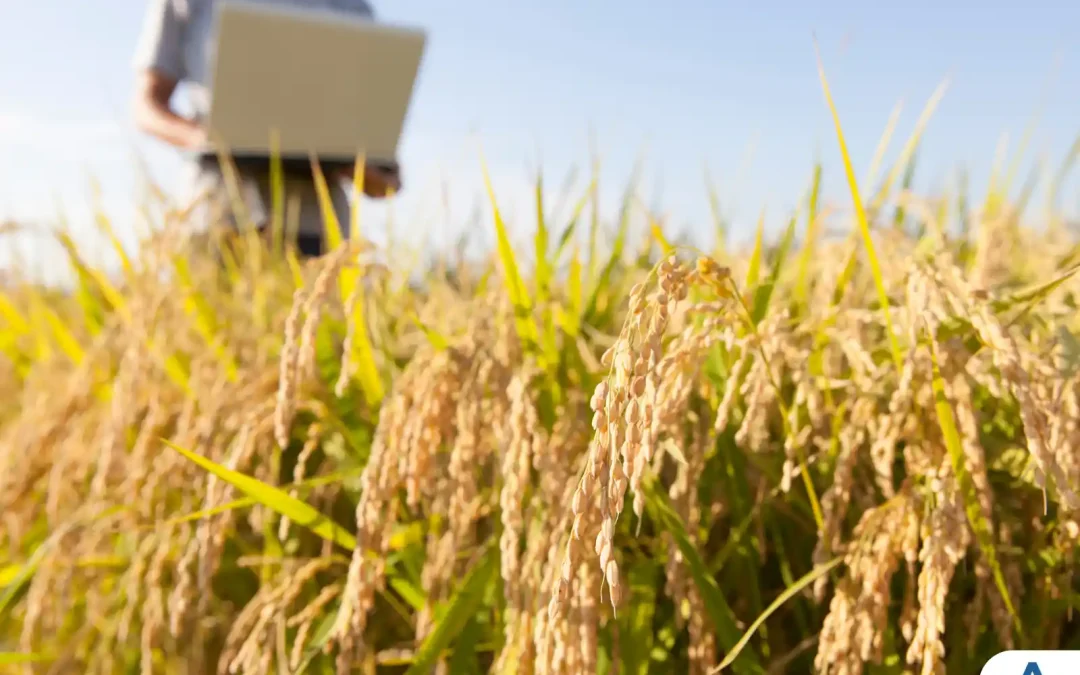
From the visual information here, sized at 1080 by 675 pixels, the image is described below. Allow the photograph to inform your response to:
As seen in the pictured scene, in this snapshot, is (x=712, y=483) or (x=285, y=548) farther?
(x=285, y=548)

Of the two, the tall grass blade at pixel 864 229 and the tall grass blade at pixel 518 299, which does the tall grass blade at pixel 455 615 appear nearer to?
the tall grass blade at pixel 518 299

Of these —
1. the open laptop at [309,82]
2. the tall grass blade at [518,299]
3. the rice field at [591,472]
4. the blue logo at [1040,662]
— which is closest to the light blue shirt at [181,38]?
the open laptop at [309,82]

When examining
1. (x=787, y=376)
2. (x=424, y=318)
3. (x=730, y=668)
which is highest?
(x=424, y=318)

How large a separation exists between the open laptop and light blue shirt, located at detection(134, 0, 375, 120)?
1.83 ft

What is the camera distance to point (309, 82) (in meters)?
2.75

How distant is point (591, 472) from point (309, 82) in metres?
2.51

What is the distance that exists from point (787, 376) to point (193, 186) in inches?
101

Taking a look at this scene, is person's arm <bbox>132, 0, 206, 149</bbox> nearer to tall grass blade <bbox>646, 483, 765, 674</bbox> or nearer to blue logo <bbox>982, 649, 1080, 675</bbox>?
tall grass blade <bbox>646, 483, 765, 674</bbox>

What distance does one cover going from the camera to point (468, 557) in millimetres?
1153

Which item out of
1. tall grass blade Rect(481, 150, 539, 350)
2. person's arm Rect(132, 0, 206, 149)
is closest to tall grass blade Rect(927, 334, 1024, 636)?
tall grass blade Rect(481, 150, 539, 350)

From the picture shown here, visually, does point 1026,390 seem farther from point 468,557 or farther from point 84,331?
point 84,331

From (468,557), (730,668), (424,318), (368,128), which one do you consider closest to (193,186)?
(368,128)

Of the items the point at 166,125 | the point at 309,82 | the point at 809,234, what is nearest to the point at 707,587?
the point at 809,234

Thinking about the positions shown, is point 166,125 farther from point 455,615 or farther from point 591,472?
point 591,472
